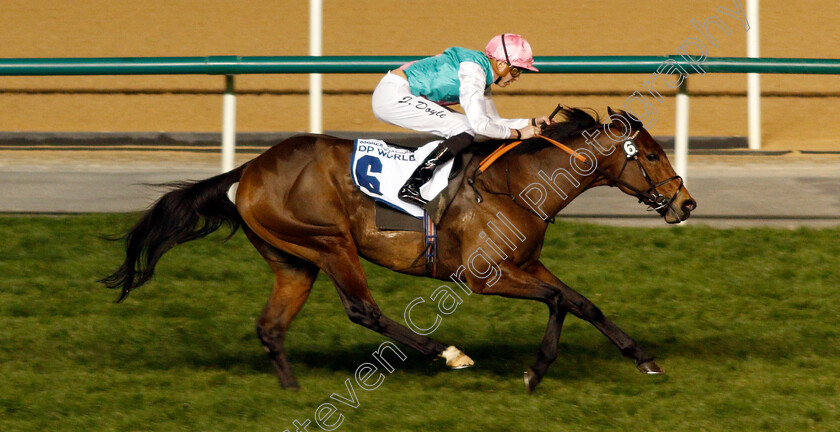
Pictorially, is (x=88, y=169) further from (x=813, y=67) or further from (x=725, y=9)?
(x=725, y=9)

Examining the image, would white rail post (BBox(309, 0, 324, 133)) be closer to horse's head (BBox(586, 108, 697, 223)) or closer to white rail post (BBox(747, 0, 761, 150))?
horse's head (BBox(586, 108, 697, 223))

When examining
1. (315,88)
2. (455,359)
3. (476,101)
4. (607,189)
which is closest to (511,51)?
(476,101)

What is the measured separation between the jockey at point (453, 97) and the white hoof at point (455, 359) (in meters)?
0.67

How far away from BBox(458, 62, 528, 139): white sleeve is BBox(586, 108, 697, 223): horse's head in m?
0.47

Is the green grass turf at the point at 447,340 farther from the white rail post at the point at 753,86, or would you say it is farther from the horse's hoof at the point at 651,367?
the white rail post at the point at 753,86

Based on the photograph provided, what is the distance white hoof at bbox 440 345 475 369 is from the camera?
16.4 feet

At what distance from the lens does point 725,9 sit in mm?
15180

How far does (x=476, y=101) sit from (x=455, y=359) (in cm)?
111

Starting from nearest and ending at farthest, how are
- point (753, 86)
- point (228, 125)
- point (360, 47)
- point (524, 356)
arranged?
1. point (524, 356)
2. point (228, 125)
3. point (753, 86)
4. point (360, 47)

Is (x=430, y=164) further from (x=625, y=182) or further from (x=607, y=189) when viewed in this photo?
(x=607, y=189)

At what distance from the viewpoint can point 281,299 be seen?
518cm

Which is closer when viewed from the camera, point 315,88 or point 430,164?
point 430,164


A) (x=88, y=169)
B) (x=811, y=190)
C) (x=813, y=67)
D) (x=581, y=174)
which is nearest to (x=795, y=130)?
(x=811, y=190)

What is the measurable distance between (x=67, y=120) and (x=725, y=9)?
847cm
